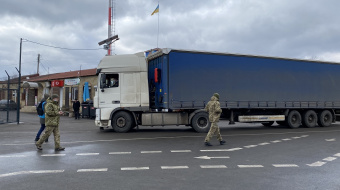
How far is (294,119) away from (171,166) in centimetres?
1083

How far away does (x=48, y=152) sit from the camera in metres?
7.80

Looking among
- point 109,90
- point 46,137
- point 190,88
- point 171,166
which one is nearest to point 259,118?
point 190,88

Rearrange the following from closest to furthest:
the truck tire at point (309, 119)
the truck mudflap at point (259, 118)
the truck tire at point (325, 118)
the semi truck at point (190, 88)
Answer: the semi truck at point (190, 88)
the truck mudflap at point (259, 118)
the truck tire at point (309, 119)
the truck tire at point (325, 118)

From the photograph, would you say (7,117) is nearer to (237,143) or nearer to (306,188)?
(237,143)

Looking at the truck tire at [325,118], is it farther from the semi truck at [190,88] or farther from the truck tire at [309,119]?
the semi truck at [190,88]

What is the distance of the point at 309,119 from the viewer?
15.2 meters

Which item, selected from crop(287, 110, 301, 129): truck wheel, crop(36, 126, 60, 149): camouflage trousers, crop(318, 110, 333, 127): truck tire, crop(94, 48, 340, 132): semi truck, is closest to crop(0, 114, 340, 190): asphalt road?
crop(36, 126, 60, 149): camouflage trousers

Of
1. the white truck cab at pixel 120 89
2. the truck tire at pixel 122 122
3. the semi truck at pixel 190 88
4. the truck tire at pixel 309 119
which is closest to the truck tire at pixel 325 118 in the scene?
the truck tire at pixel 309 119

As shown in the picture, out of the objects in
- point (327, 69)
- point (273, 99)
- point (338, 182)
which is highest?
point (327, 69)

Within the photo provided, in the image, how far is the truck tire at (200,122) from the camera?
40.9 feet

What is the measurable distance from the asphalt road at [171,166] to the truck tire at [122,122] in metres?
3.12

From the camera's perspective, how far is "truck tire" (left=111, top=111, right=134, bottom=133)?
40.5ft

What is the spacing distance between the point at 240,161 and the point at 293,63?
31.8 ft

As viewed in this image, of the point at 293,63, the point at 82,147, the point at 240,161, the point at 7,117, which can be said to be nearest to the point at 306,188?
the point at 240,161
